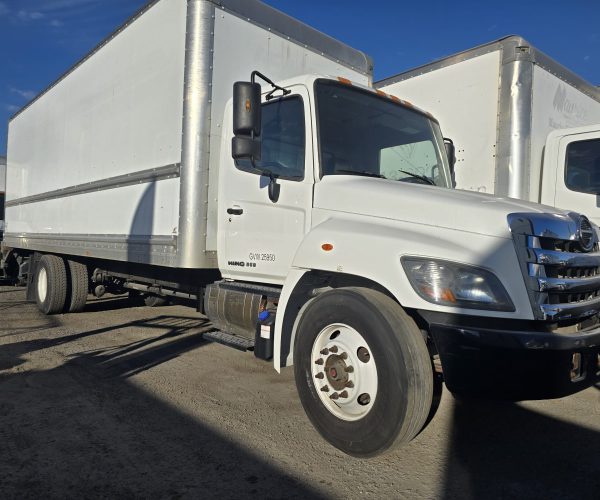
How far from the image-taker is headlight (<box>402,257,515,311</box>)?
2.66m

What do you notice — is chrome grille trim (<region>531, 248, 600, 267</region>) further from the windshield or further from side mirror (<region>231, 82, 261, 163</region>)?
side mirror (<region>231, 82, 261, 163</region>)

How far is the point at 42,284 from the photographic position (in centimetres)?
836

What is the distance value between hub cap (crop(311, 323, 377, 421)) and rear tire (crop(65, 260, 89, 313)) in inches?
233

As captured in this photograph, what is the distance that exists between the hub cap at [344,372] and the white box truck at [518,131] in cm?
294

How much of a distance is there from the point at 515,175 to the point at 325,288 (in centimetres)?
272

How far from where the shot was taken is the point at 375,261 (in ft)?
9.92

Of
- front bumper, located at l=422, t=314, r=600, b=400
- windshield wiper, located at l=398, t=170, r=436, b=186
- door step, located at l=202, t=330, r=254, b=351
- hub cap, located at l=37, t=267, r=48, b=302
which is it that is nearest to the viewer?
front bumper, located at l=422, t=314, r=600, b=400

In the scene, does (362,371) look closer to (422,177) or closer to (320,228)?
(320,228)

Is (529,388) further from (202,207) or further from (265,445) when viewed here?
(202,207)

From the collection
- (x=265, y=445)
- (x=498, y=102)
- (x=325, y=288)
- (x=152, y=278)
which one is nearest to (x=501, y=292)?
(x=325, y=288)

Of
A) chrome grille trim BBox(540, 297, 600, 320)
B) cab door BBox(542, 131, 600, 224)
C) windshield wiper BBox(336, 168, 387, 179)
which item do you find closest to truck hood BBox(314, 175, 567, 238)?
windshield wiper BBox(336, 168, 387, 179)

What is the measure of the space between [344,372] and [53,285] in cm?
626

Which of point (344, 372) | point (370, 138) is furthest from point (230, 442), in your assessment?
point (370, 138)

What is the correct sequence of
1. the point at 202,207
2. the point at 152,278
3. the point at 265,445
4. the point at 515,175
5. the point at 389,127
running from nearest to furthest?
1. the point at 265,445
2. the point at 389,127
3. the point at 202,207
4. the point at 515,175
5. the point at 152,278
